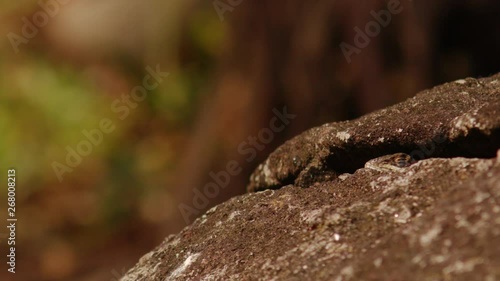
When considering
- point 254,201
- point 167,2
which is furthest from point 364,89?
point 254,201

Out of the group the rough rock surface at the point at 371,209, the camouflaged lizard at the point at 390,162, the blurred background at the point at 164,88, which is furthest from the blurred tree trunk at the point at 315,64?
the camouflaged lizard at the point at 390,162

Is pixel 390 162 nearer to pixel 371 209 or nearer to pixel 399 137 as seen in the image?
pixel 399 137

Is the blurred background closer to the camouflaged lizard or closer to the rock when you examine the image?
the rock

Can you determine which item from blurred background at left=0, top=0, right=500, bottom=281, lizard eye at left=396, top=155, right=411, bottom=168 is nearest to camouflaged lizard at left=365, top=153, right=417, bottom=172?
lizard eye at left=396, top=155, right=411, bottom=168

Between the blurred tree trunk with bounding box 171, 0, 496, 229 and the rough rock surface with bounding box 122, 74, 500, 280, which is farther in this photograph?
the blurred tree trunk with bounding box 171, 0, 496, 229

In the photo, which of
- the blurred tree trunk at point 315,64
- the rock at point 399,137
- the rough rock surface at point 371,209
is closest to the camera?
the rough rock surface at point 371,209

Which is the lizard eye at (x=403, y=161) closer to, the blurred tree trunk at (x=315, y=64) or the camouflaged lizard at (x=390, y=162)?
the camouflaged lizard at (x=390, y=162)
